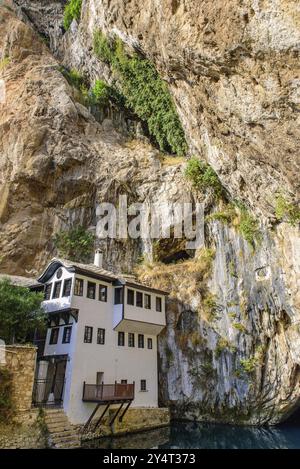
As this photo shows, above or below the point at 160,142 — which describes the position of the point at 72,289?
below

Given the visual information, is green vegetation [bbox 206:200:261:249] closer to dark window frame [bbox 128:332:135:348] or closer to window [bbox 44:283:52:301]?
dark window frame [bbox 128:332:135:348]

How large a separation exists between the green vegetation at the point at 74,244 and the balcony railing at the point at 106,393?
11.5 meters

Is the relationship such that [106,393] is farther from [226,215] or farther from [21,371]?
[226,215]

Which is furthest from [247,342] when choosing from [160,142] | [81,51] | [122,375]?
[81,51]

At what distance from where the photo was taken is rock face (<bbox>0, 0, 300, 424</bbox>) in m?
15.9

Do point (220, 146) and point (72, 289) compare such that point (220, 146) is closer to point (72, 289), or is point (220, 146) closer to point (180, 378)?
point (72, 289)

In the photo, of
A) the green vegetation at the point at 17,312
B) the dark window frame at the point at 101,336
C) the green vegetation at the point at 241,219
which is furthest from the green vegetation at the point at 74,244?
the green vegetation at the point at 241,219

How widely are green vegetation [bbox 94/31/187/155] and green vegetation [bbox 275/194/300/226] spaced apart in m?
14.5

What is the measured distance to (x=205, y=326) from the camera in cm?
2489

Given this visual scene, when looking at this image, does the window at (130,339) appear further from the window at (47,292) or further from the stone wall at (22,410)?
the stone wall at (22,410)

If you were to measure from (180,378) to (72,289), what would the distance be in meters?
9.39

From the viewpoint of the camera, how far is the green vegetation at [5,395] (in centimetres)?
1574

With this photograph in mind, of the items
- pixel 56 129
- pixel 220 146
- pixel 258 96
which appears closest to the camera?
pixel 258 96

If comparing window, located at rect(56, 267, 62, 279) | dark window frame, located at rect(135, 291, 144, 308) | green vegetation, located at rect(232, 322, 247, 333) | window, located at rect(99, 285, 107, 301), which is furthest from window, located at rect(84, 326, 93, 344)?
green vegetation, located at rect(232, 322, 247, 333)
